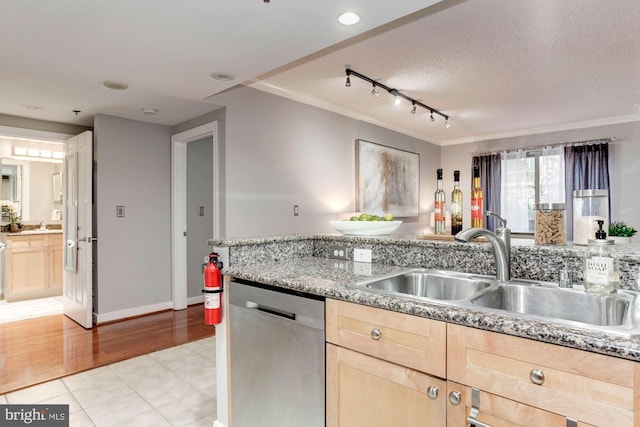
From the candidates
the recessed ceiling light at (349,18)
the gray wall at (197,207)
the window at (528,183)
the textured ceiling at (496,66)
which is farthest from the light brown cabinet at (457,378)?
the window at (528,183)

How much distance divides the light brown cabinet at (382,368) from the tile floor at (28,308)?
4.21 metres

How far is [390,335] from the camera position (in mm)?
1168

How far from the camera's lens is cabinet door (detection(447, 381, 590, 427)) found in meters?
0.88

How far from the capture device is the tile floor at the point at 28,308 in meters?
4.00

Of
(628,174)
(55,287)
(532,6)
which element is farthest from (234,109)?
(628,174)

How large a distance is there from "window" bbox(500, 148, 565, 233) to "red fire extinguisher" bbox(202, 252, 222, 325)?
5.36 m

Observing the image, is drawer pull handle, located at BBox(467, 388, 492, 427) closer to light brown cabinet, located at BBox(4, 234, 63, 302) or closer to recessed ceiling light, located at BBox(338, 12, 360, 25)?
recessed ceiling light, located at BBox(338, 12, 360, 25)

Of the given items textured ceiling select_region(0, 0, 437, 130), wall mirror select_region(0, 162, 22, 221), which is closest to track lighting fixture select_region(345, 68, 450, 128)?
textured ceiling select_region(0, 0, 437, 130)

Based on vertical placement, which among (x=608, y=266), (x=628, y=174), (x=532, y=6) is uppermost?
(x=532, y=6)

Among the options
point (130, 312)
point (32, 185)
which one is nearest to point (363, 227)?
point (130, 312)

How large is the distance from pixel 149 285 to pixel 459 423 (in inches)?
156

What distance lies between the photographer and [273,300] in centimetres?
152

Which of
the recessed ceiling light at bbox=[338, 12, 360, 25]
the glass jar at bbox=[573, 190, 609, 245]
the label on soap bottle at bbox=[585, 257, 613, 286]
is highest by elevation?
the recessed ceiling light at bbox=[338, 12, 360, 25]

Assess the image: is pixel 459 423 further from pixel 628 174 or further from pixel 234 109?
pixel 628 174
